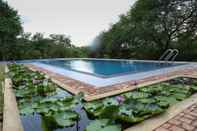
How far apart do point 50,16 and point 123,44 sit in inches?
279

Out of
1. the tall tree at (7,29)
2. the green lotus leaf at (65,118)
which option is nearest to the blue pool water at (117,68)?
the green lotus leaf at (65,118)

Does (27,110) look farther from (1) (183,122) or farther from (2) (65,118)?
(1) (183,122)

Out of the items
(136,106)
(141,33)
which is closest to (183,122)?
(136,106)

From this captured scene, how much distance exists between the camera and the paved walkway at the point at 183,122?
2.06 meters

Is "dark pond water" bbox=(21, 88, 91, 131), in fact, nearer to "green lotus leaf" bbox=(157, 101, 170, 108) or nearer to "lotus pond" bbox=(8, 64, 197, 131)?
"lotus pond" bbox=(8, 64, 197, 131)

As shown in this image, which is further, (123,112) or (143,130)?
(123,112)

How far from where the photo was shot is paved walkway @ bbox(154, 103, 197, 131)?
81.0 inches

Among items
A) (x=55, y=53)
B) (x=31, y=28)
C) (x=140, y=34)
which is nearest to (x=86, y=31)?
(x=55, y=53)

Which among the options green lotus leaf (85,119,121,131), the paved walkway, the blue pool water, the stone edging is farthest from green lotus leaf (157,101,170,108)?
the blue pool water

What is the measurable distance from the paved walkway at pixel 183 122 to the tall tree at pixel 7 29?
55.2 ft

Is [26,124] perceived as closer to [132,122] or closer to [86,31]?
[132,122]

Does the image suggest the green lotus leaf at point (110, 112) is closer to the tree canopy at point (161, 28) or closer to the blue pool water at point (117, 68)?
the blue pool water at point (117, 68)

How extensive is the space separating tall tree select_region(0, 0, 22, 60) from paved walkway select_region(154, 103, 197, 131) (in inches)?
663

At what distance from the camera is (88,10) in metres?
14.1
